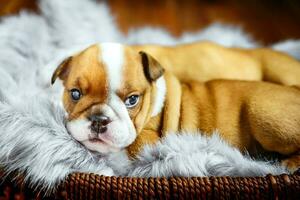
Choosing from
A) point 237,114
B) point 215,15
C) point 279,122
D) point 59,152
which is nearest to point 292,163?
point 279,122

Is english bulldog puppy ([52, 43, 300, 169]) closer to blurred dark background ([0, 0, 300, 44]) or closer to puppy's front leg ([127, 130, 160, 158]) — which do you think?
puppy's front leg ([127, 130, 160, 158])

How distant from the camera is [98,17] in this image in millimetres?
2047

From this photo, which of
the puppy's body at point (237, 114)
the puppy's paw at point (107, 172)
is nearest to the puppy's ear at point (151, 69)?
the puppy's body at point (237, 114)

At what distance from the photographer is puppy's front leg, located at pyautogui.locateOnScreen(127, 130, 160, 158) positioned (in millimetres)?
1312

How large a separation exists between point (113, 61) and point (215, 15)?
1283 millimetres

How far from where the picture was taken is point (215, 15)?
2.44m

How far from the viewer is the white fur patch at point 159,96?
56.4 inches

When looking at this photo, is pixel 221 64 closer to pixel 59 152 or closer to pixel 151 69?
pixel 151 69

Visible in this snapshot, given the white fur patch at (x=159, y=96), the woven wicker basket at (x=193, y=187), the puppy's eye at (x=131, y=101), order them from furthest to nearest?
the white fur patch at (x=159, y=96), the puppy's eye at (x=131, y=101), the woven wicker basket at (x=193, y=187)

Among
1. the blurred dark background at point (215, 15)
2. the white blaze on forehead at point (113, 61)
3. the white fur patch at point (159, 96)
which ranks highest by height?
the white blaze on forehead at point (113, 61)

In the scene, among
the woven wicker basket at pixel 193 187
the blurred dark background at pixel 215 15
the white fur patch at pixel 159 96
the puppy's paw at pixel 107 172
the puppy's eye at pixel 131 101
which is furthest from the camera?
the blurred dark background at pixel 215 15

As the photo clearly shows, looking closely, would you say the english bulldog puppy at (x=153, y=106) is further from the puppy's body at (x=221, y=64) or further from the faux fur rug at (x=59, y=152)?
the puppy's body at (x=221, y=64)

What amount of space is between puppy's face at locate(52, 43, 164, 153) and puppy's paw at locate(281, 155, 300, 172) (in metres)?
0.45

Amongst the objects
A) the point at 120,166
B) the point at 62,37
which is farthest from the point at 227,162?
the point at 62,37
